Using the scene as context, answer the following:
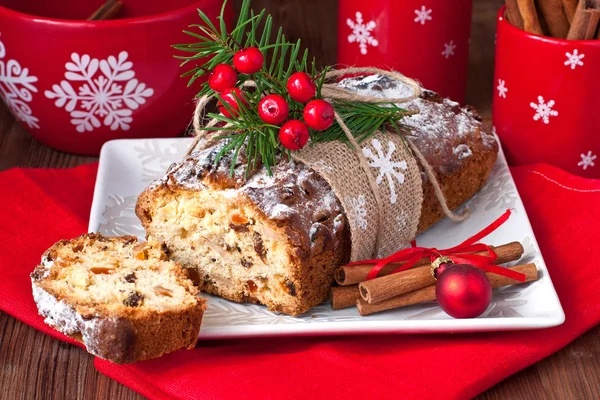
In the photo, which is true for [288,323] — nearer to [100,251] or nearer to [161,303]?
[161,303]

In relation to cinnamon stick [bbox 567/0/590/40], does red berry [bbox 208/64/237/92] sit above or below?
above

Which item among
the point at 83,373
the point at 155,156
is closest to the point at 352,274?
the point at 83,373

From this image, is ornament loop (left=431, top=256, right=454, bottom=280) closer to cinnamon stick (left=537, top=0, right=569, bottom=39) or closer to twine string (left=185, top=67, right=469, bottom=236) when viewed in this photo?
twine string (left=185, top=67, right=469, bottom=236)

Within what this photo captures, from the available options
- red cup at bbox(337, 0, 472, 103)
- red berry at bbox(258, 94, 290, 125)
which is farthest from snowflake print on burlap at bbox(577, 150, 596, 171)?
red berry at bbox(258, 94, 290, 125)

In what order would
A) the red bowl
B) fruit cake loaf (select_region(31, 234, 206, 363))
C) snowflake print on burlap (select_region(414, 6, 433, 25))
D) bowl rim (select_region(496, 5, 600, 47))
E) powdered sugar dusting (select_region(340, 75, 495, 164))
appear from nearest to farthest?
1. fruit cake loaf (select_region(31, 234, 206, 363))
2. powdered sugar dusting (select_region(340, 75, 495, 164))
3. bowl rim (select_region(496, 5, 600, 47))
4. the red bowl
5. snowflake print on burlap (select_region(414, 6, 433, 25))

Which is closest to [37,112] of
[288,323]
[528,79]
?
[288,323]

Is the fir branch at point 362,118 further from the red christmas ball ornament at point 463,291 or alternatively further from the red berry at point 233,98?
the red christmas ball ornament at point 463,291
